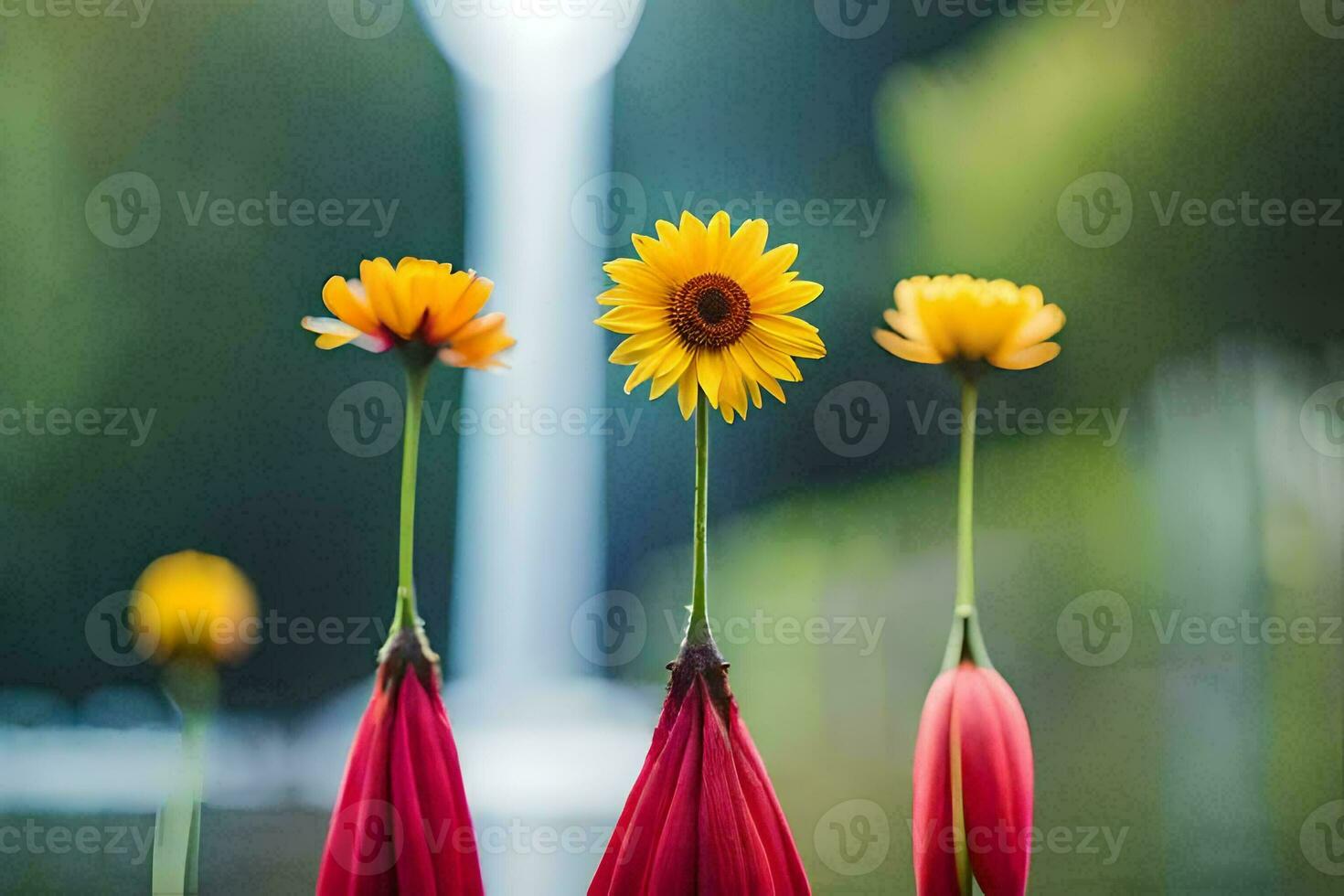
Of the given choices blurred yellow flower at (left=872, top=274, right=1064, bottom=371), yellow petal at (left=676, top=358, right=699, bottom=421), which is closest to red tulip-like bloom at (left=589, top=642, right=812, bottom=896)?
yellow petal at (left=676, top=358, right=699, bottom=421)

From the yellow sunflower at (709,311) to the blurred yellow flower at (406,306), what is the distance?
78mm

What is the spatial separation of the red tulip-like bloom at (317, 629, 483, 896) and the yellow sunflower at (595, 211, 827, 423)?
0.20 meters

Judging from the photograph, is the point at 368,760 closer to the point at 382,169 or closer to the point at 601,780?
the point at 601,780

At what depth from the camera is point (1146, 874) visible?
72 cm

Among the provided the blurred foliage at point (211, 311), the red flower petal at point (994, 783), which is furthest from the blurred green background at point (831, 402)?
the red flower petal at point (994, 783)

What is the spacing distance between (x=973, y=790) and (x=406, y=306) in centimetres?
42

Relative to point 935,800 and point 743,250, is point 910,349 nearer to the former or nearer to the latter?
point 743,250

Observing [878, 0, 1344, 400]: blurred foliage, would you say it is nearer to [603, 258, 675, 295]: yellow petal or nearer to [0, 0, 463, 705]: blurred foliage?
[603, 258, 675, 295]: yellow petal

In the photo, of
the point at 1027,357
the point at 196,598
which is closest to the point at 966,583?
the point at 1027,357

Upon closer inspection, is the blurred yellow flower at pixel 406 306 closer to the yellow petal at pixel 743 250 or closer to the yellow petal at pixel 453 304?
the yellow petal at pixel 453 304

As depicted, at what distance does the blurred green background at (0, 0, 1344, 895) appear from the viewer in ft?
2.34

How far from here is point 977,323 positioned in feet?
2.04

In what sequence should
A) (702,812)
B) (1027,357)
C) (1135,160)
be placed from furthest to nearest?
(1135,160), (1027,357), (702,812)

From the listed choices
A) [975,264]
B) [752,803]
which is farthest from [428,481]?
[975,264]
